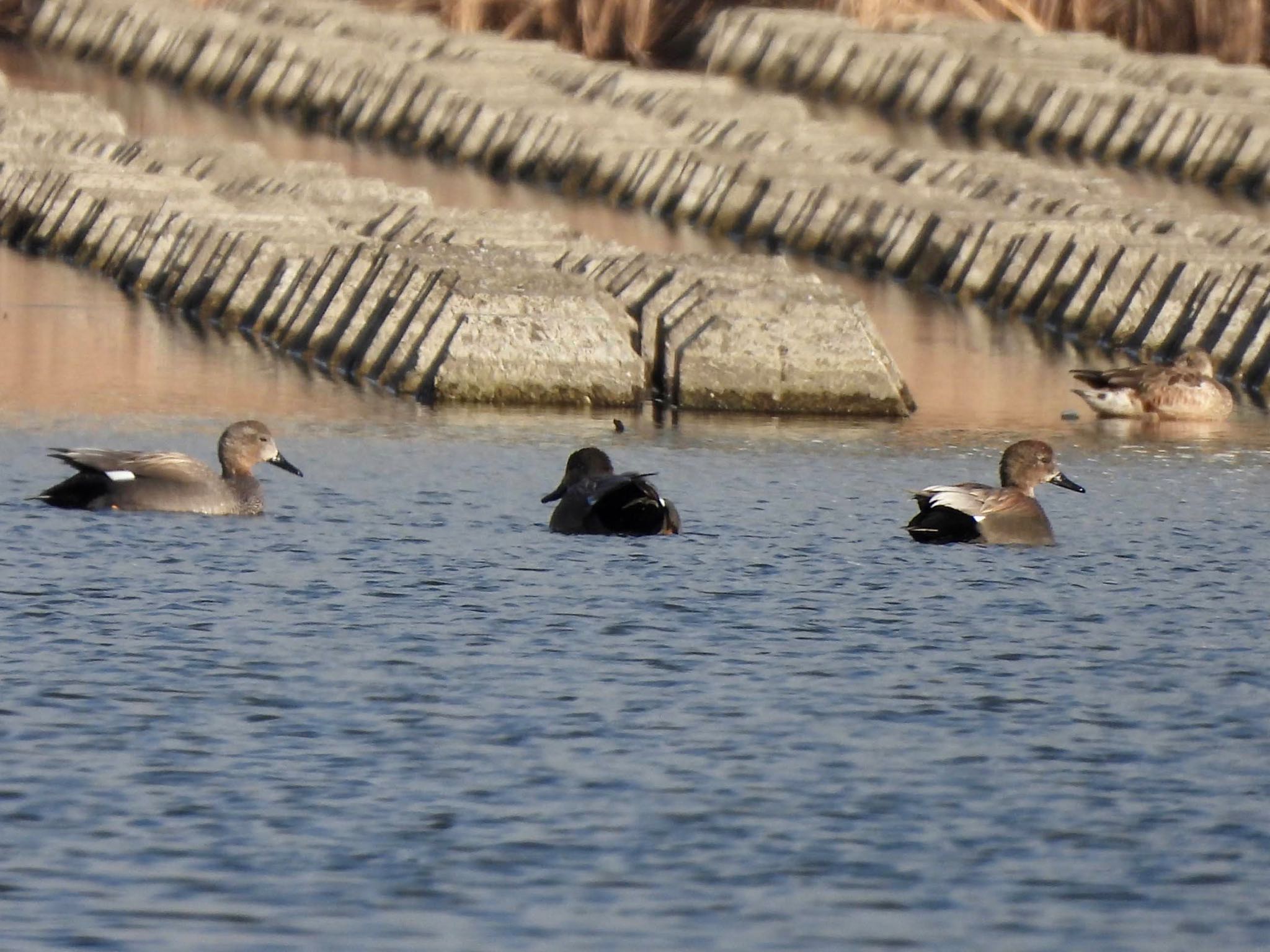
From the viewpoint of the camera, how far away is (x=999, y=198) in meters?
42.4

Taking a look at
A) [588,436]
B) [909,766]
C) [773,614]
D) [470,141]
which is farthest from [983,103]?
[909,766]

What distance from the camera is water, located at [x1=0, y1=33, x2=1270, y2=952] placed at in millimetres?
11602

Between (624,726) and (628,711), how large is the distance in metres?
0.34

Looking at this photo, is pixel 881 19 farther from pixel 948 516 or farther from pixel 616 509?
pixel 616 509

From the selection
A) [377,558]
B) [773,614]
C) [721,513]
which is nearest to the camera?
[773,614]

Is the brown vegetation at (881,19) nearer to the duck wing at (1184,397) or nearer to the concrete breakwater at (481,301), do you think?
the concrete breakwater at (481,301)

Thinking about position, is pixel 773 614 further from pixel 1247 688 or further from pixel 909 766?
pixel 909 766

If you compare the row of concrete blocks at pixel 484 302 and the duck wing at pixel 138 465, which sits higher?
the row of concrete blocks at pixel 484 302

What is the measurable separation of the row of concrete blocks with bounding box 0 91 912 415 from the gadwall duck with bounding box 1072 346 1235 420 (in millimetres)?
1803

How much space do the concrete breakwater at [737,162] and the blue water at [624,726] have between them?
9.34 m

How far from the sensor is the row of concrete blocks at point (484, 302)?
94.5 ft

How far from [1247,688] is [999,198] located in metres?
27.0

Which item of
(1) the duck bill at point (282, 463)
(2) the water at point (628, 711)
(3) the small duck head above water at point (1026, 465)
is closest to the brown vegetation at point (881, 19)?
(2) the water at point (628, 711)

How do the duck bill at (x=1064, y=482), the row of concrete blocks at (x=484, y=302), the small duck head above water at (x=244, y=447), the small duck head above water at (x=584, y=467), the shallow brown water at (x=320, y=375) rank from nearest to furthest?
the small duck head above water at (x=584, y=467), the small duck head above water at (x=244, y=447), the duck bill at (x=1064, y=482), the shallow brown water at (x=320, y=375), the row of concrete blocks at (x=484, y=302)
